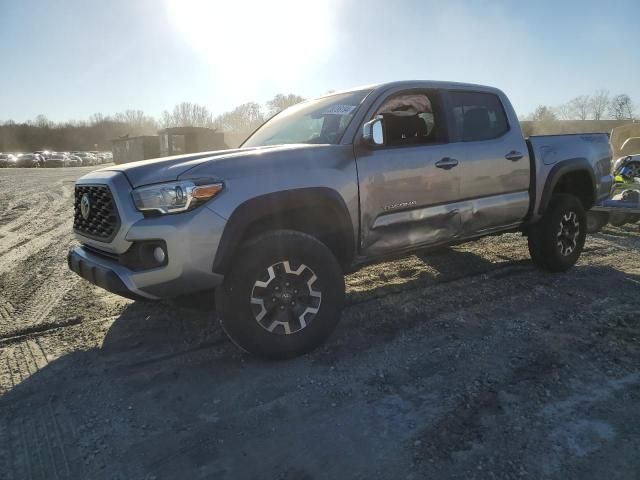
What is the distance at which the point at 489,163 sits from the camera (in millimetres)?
4234

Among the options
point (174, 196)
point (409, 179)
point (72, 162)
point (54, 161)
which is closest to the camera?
point (174, 196)

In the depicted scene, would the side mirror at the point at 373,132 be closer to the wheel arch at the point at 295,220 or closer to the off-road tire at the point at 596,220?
the wheel arch at the point at 295,220

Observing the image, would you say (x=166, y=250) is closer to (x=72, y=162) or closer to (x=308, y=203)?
(x=308, y=203)

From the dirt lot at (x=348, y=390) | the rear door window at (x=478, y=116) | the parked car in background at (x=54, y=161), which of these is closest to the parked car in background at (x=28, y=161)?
the parked car in background at (x=54, y=161)

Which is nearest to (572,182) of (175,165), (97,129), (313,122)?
(313,122)

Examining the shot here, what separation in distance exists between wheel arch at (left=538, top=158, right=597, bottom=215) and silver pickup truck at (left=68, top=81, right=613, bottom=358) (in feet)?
0.27

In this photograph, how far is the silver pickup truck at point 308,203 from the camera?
2.77 m

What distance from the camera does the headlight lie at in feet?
8.95

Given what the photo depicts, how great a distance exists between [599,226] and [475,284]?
425 centimetres

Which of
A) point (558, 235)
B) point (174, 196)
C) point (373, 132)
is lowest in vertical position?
point (558, 235)

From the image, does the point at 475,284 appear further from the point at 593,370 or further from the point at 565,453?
the point at 565,453

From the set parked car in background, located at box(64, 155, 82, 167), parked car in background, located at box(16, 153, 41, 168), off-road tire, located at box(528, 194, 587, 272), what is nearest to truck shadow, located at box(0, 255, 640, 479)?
off-road tire, located at box(528, 194, 587, 272)

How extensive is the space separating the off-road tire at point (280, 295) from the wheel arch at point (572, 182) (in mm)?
2854

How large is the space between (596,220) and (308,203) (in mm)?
6539
